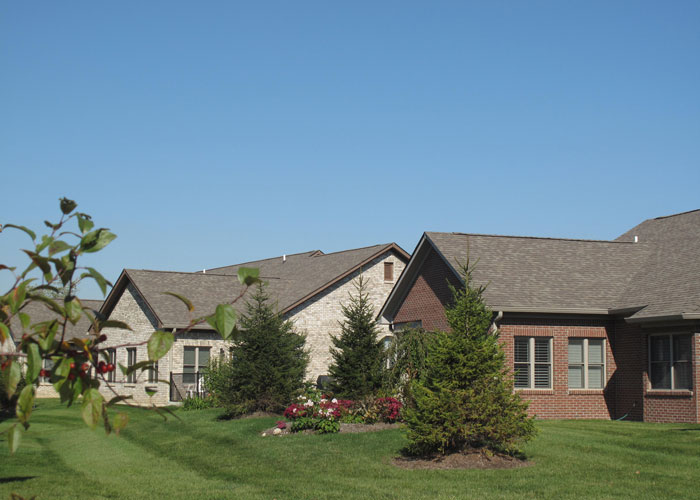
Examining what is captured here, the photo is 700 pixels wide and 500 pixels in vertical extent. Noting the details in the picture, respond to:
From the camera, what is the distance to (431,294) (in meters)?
28.5

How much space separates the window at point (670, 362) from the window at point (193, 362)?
63.3 ft

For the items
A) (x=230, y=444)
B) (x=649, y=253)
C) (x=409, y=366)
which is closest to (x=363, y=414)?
(x=409, y=366)

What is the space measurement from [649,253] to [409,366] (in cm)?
1130

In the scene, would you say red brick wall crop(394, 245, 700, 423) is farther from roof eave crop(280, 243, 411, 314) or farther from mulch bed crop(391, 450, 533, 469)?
roof eave crop(280, 243, 411, 314)

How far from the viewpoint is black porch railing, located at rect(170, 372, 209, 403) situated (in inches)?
1352

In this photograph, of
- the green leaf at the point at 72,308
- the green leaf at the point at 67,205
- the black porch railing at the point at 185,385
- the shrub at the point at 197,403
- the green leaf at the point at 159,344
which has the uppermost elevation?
the green leaf at the point at 67,205

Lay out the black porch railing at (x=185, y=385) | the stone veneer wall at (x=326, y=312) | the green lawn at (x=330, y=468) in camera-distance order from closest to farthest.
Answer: the green lawn at (x=330, y=468), the black porch railing at (x=185, y=385), the stone veneer wall at (x=326, y=312)

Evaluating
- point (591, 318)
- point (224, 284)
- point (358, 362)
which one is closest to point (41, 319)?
point (224, 284)

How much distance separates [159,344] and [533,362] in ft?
75.0

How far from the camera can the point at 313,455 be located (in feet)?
55.8

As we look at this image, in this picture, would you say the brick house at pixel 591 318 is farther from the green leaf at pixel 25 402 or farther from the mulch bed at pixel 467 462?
the green leaf at pixel 25 402

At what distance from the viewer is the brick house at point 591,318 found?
23.0 meters

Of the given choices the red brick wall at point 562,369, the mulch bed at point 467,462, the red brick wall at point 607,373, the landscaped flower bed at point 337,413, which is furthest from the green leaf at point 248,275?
the red brick wall at point 562,369

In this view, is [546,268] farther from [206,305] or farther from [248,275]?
[248,275]
